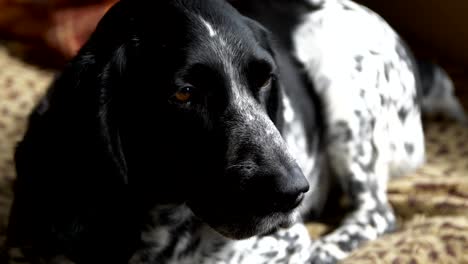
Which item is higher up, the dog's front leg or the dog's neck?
the dog's neck

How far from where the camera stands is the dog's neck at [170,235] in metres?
1.82

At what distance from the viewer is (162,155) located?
165cm

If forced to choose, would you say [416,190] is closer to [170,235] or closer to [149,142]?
[170,235]

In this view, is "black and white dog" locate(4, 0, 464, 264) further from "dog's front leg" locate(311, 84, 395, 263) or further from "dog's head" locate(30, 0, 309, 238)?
"dog's front leg" locate(311, 84, 395, 263)

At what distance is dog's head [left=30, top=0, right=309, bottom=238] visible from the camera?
1.57m

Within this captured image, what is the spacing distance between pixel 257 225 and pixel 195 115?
0.28 metres

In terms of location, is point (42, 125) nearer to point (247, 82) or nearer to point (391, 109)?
point (247, 82)

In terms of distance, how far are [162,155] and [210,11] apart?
355 millimetres

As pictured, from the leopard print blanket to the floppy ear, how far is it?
0.48 m

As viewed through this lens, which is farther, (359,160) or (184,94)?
(359,160)

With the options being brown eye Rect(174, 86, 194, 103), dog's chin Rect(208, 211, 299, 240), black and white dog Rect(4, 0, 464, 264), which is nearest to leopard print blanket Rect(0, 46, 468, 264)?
black and white dog Rect(4, 0, 464, 264)

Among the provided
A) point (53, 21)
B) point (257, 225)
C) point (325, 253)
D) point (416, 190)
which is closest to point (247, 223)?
point (257, 225)

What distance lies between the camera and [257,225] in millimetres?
1608

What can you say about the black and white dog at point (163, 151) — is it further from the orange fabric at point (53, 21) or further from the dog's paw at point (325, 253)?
the orange fabric at point (53, 21)
